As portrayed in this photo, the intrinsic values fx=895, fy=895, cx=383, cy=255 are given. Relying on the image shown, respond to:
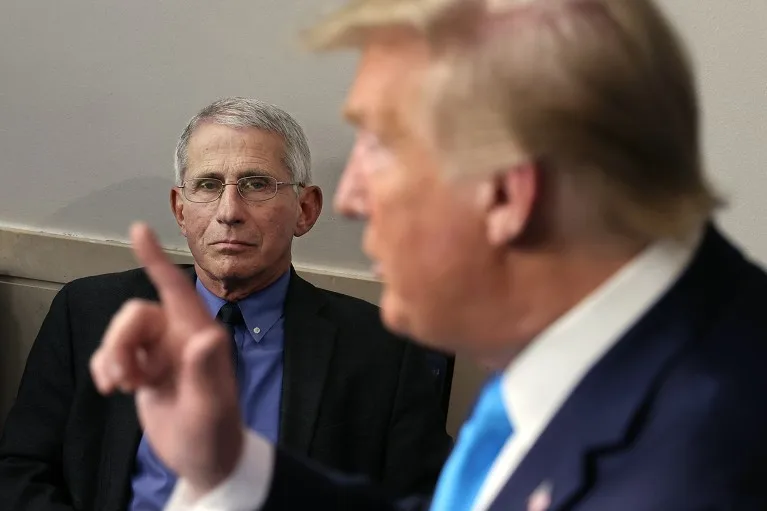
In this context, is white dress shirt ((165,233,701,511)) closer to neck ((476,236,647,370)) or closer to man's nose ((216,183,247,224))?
neck ((476,236,647,370))

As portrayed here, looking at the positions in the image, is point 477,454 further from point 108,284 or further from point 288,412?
point 108,284

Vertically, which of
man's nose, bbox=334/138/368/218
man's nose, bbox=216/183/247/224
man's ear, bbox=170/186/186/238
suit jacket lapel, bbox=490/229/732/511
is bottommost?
man's ear, bbox=170/186/186/238

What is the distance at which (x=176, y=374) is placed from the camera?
81 cm

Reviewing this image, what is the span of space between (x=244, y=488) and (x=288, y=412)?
1049 mm

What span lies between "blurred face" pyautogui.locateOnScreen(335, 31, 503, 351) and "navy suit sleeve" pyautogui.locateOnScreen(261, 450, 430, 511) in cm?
23

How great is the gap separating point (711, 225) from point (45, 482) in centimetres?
159

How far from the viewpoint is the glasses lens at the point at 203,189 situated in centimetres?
200

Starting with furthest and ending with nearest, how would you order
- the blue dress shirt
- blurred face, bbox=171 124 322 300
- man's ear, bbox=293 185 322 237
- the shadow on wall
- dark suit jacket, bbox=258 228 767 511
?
the shadow on wall, man's ear, bbox=293 185 322 237, blurred face, bbox=171 124 322 300, the blue dress shirt, dark suit jacket, bbox=258 228 767 511

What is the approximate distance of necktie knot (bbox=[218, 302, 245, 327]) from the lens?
78.9 inches

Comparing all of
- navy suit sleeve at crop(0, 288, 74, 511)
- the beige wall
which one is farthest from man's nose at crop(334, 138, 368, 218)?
the beige wall

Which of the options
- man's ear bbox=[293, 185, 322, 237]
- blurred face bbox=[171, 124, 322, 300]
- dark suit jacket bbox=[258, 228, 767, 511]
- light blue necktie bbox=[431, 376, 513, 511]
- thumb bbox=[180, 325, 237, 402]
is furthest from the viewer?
man's ear bbox=[293, 185, 322, 237]

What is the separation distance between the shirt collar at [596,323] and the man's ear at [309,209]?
4.48 feet

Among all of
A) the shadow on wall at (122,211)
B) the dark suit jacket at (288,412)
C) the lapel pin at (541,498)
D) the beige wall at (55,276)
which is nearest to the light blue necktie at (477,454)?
the lapel pin at (541,498)

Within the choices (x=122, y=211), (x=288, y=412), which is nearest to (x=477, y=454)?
(x=288, y=412)
